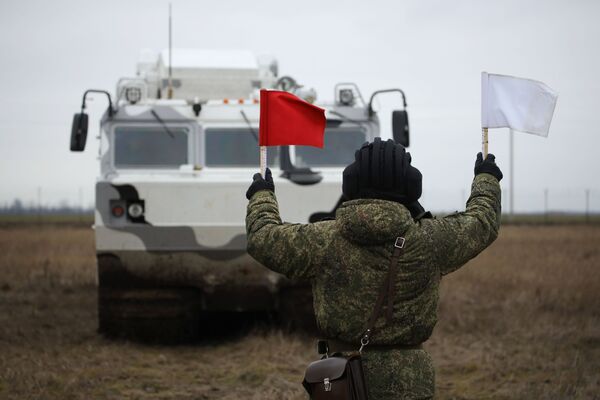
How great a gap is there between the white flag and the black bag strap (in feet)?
3.44

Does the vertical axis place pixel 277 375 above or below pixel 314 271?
below

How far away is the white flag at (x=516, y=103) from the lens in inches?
160

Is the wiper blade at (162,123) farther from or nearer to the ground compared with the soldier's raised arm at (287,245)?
farther from the ground

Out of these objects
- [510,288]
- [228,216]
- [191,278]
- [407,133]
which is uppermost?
[407,133]

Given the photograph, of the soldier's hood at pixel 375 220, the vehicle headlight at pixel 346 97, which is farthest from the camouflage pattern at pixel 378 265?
the vehicle headlight at pixel 346 97

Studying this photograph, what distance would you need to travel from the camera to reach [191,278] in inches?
324

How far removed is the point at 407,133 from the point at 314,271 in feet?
17.1

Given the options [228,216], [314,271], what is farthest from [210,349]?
[314,271]

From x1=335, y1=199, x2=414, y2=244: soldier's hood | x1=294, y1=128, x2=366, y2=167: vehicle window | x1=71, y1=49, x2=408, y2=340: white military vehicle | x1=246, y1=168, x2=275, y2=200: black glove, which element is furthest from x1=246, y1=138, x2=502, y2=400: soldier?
x1=294, y1=128, x2=366, y2=167: vehicle window

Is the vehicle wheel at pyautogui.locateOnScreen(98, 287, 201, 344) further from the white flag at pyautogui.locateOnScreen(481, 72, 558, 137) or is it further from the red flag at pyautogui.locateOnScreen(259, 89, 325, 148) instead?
the white flag at pyautogui.locateOnScreen(481, 72, 558, 137)

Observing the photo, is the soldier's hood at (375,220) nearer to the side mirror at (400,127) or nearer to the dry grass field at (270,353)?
the dry grass field at (270,353)

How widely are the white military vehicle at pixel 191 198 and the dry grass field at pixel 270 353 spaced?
0.44 metres

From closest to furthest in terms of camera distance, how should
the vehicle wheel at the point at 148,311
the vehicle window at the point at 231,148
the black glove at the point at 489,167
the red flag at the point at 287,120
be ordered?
the black glove at the point at 489,167
the red flag at the point at 287,120
the vehicle wheel at the point at 148,311
the vehicle window at the point at 231,148

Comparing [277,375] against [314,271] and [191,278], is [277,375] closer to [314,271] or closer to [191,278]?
[191,278]
